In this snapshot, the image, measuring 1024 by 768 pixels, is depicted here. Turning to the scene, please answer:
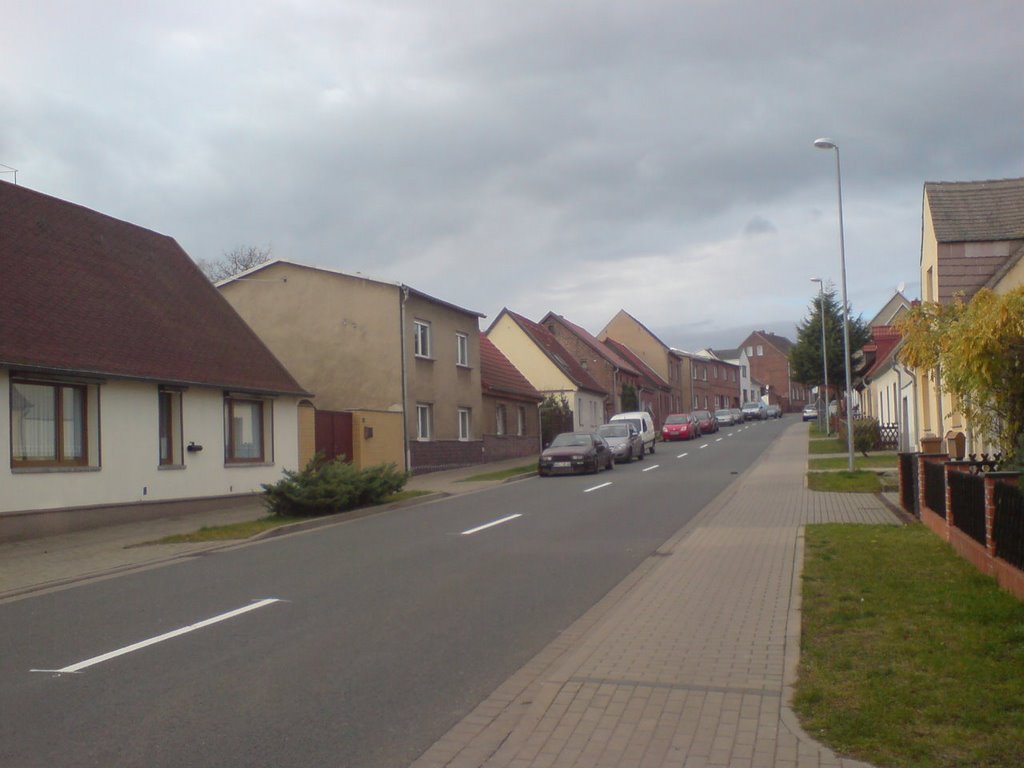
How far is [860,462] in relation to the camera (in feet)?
95.4

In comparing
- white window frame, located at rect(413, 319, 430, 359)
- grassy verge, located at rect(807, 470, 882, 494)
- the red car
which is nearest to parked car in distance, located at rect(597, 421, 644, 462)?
white window frame, located at rect(413, 319, 430, 359)

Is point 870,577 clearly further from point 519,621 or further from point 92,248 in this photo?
point 92,248

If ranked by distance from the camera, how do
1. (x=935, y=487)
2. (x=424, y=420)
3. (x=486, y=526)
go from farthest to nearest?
(x=424, y=420) → (x=486, y=526) → (x=935, y=487)

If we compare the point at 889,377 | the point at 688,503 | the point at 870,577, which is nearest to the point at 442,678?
the point at 870,577

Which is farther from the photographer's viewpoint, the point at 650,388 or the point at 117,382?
the point at 650,388

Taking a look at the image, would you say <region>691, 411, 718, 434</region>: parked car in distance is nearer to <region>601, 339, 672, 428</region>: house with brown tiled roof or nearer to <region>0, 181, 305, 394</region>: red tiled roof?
<region>601, 339, 672, 428</region>: house with brown tiled roof

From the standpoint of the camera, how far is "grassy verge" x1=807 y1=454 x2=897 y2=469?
27.1 metres

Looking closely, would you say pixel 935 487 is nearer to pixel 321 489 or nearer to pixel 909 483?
pixel 909 483

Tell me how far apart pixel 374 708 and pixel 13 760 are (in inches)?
77.9

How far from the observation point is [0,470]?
51.5 feet

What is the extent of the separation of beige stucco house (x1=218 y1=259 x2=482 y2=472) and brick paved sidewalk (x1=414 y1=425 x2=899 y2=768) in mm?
20329

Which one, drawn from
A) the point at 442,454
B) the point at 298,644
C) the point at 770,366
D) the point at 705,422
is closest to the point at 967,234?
the point at 442,454

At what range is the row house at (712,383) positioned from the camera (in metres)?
89.1

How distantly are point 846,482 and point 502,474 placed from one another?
11.4m
